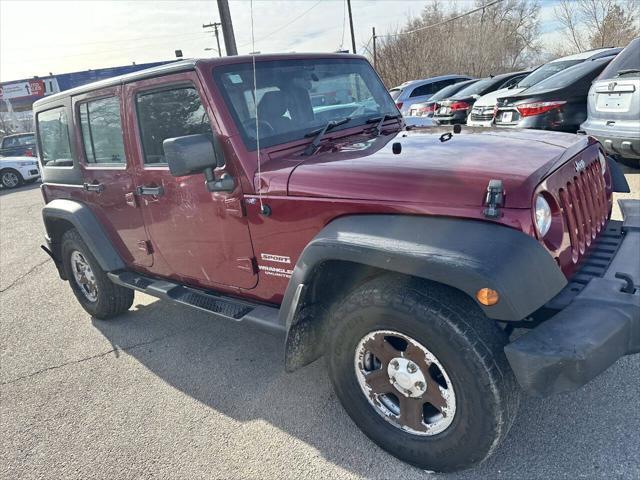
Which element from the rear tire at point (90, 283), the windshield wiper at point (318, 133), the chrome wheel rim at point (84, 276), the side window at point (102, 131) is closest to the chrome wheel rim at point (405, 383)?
the windshield wiper at point (318, 133)

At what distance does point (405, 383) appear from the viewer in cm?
222

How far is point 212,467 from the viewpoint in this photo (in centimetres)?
250

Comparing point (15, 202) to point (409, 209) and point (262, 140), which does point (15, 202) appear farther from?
point (409, 209)

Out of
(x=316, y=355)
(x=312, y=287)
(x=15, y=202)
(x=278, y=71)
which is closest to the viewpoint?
(x=312, y=287)

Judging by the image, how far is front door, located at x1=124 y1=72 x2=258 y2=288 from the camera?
2.81m

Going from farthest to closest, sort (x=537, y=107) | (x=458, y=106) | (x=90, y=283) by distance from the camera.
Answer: (x=458, y=106)
(x=537, y=107)
(x=90, y=283)

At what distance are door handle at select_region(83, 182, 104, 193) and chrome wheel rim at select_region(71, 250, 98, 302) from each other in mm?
756

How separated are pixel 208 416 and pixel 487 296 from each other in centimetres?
193

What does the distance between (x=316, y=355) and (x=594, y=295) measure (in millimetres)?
1366

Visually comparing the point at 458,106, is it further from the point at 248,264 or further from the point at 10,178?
the point at 10,178

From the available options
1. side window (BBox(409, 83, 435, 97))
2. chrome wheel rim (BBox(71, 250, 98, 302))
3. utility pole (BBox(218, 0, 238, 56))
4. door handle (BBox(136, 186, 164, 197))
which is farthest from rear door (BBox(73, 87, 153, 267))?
side window (BBox(409, 83, 435, 97))

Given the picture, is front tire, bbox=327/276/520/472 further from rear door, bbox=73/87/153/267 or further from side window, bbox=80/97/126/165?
side window, bbox=80/97/126/165

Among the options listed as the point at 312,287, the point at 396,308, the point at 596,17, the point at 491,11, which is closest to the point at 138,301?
the point at 312,287

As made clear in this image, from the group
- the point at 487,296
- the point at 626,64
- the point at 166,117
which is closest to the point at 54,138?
the point at 166,117
